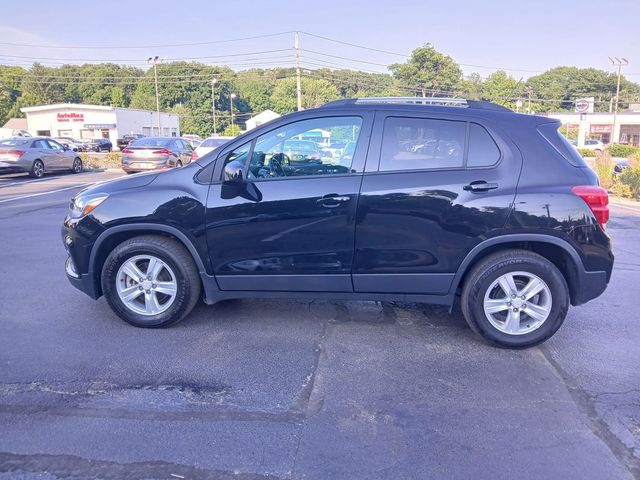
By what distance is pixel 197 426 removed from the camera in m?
2.96

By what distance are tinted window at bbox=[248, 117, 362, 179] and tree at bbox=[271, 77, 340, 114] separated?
7807 cm

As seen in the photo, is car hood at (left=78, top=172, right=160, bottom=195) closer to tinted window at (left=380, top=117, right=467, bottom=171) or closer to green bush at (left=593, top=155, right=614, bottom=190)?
tinted window at (left=380, top=117, right=467, bottom=171)

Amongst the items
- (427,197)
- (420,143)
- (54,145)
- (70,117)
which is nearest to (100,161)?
(54,145)

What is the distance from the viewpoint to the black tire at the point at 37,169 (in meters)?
18.1

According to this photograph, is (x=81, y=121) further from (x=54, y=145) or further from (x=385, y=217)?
(x=385, y=217)

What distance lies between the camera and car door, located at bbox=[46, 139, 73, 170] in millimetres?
19328

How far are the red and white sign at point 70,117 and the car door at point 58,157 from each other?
4280 cm

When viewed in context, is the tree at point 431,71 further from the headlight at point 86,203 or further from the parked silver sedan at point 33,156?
the headlight at point 86,203

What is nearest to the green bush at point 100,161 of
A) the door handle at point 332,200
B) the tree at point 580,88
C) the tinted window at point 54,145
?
the tinted window at point 54,145

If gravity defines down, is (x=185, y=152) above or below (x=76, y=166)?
above

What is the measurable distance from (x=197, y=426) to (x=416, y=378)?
153cm

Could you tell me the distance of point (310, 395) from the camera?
130 inches

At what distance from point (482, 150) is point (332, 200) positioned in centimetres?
124

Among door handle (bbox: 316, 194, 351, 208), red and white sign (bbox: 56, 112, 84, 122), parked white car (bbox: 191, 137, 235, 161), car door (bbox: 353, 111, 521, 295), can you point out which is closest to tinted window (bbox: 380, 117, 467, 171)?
car door (bbox: 353, 111, 521, 295)
